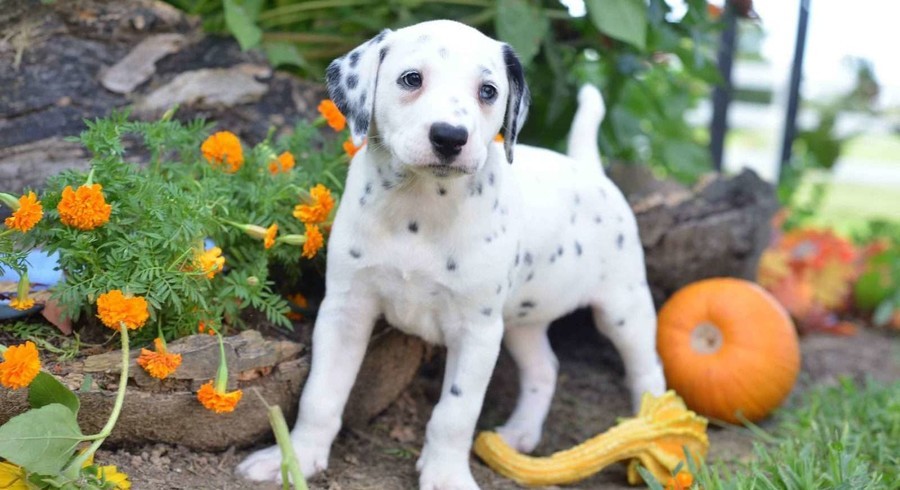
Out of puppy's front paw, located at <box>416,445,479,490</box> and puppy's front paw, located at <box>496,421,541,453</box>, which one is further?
puppy's front paw, located at <box>496,421,541,453</box>

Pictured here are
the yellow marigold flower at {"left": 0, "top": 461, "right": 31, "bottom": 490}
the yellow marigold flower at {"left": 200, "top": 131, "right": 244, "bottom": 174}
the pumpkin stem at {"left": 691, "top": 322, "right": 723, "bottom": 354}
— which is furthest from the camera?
the pumpkin stem at {"left": 691, "top": 322, "right": 723, "bottom": 354}

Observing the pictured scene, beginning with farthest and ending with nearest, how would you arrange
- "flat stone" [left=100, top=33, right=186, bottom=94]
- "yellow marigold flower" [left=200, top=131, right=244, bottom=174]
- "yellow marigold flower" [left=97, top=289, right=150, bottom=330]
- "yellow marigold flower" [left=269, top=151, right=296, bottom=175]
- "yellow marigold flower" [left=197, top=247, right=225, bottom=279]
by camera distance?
"flat stone" [left=100, top=33, right=186, bottom=94], "yellow marigold flower" [left=269, top=151, right=296, bottom=175], "yellow marigold flower" [left=200, top=131, right=244, bottom=174], "yellow marigold flower" [left=197, top=247, right=225, bottom=279], "yellow marigold flower" [left=97, top=289, right=150, bottom=330]

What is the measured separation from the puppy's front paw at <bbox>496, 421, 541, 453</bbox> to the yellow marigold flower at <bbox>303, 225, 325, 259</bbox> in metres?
1.08

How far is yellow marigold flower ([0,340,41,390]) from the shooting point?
254cm

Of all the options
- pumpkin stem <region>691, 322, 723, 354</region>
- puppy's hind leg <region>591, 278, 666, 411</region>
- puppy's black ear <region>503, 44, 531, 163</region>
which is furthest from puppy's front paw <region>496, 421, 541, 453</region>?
puppy's black ear <region>503, 44, 531, 163</region>

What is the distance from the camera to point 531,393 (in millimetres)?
3900

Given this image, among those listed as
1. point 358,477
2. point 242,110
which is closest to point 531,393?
point 358,477

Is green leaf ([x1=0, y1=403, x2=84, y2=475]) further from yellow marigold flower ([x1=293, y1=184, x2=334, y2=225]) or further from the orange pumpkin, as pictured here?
the orange pumpkin

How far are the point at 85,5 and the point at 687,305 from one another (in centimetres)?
290

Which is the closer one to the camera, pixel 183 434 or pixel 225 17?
pixel 183 434

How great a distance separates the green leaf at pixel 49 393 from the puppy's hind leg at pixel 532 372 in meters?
1.73

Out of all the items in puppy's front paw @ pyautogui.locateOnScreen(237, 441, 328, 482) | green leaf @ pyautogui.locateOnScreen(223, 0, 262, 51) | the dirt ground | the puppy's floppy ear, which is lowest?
the dirt ground

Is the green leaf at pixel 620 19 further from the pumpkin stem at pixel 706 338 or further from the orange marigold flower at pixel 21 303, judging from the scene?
the orange marigold flower at pixel 21 303

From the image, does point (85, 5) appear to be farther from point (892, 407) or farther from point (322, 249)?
point (892, 407)
